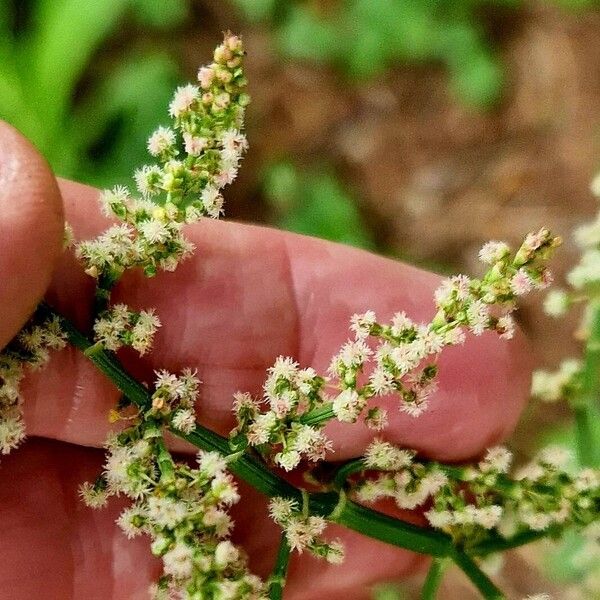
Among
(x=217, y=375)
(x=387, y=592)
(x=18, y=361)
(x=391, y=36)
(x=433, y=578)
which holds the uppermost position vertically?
(x=391, y=36)

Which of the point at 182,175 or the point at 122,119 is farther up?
the point at 182,175

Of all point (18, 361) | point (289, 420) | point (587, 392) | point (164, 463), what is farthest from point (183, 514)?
point (587, 392)

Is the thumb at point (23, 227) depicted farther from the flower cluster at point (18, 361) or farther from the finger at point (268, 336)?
the finger at point (268, 336)

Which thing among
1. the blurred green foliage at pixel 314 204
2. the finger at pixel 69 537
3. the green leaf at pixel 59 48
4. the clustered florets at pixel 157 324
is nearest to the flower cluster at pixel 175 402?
the clustered florets at pixel 157 324

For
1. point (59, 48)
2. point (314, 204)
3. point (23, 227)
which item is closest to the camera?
point (23, 227)

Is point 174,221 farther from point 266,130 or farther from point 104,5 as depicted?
point 266,130

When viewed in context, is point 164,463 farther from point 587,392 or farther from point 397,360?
point 587,392
